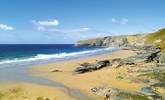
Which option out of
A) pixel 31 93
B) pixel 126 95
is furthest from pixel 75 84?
pixel 126 95

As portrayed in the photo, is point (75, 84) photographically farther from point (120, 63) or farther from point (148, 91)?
point (120, 63)

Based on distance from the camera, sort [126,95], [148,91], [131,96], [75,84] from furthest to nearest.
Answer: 1. [75,84]
2. [148,91]
3. [126,95]
4. [131,96]

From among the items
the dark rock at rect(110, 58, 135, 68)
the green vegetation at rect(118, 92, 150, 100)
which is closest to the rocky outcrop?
the green vegetation at rect(118, 92, 150, 100)

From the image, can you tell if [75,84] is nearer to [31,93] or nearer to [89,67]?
[31,93]

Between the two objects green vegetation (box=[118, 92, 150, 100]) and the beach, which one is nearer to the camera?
green vegetation (box=[118, 92, 150, 100])

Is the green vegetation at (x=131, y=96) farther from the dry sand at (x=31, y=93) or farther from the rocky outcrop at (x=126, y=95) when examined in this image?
the dry sand at (x=31, y=93)

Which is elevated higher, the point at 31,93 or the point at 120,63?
the point at 120,63

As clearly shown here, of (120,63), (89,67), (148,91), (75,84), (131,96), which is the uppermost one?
(120,63)

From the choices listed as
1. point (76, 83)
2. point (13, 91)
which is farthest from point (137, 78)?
point (13, 91)

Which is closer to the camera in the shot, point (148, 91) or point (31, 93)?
point (148, 91)

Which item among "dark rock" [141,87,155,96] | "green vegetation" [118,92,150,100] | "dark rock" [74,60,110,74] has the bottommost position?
"dark rock" [141,87,155,96]

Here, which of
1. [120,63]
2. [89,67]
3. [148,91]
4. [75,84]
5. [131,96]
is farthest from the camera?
[120,63]

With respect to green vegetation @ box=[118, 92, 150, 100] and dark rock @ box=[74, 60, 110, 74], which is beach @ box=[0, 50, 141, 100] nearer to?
dark rock @ box=[74, 60, 110, 74]

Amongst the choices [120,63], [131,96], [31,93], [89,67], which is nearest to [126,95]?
[131,96]
